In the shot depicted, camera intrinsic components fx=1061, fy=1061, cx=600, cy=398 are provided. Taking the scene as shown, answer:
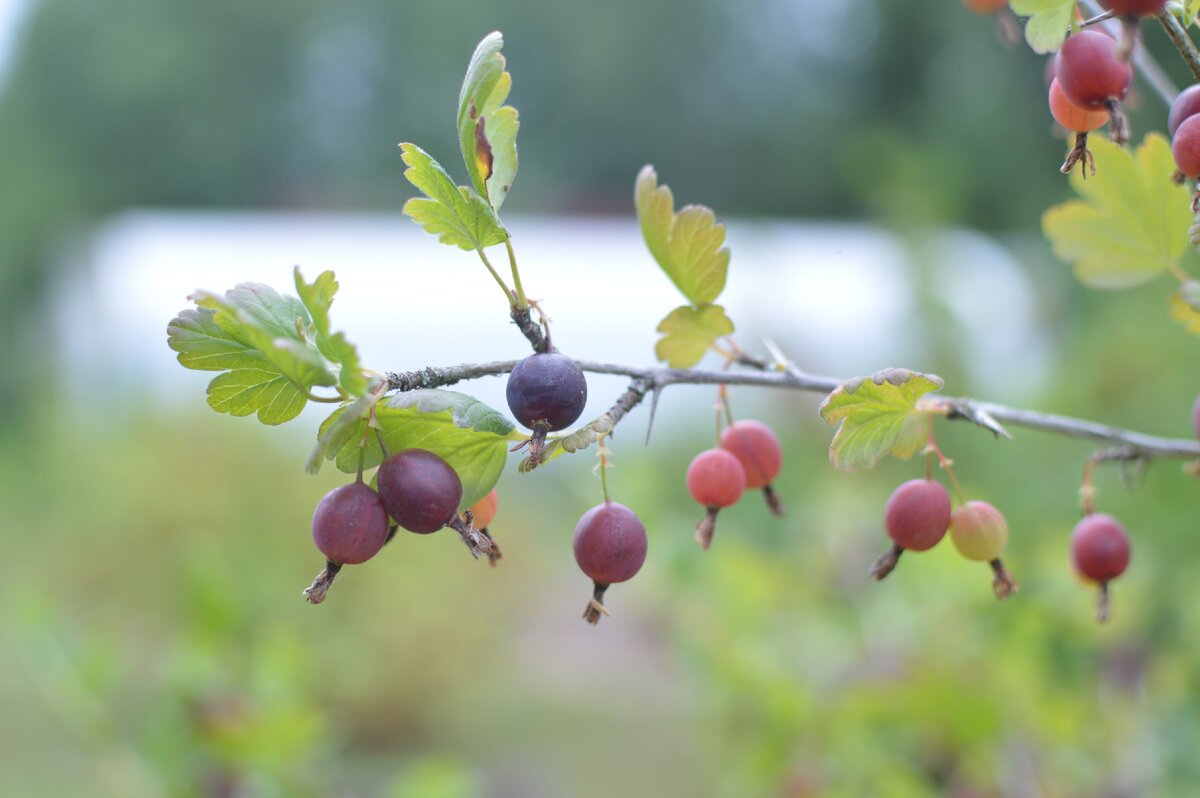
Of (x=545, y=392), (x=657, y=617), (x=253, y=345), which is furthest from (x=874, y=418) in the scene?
(x=657, y=617)

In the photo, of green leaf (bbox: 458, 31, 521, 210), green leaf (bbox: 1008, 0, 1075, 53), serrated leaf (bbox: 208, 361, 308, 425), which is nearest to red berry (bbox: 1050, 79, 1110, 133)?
green leaf (bbox: 1008, 0, 1075, 53)

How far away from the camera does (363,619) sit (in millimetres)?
3268

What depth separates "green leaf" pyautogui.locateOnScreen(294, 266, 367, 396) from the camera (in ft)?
1.14

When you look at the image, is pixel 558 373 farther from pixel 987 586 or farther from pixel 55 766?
pixel 55 766

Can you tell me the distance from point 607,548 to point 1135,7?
0.85 feet

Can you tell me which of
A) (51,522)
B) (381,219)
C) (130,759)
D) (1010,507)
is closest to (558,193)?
(381,219)

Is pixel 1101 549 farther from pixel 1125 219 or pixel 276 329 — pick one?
pixel 276 329

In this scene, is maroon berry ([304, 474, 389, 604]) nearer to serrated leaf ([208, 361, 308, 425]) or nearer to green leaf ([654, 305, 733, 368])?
serrated leaf ([208, 361, 308, 425])

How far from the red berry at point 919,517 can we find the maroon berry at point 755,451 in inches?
3.8

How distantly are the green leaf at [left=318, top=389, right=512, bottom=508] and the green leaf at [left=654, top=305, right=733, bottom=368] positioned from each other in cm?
14

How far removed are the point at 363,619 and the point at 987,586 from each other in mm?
2372

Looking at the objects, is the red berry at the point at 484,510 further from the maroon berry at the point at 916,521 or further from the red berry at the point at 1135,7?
the red berry at the point at 1135,7

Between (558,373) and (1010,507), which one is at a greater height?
(558,373)

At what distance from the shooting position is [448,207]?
41 cm
